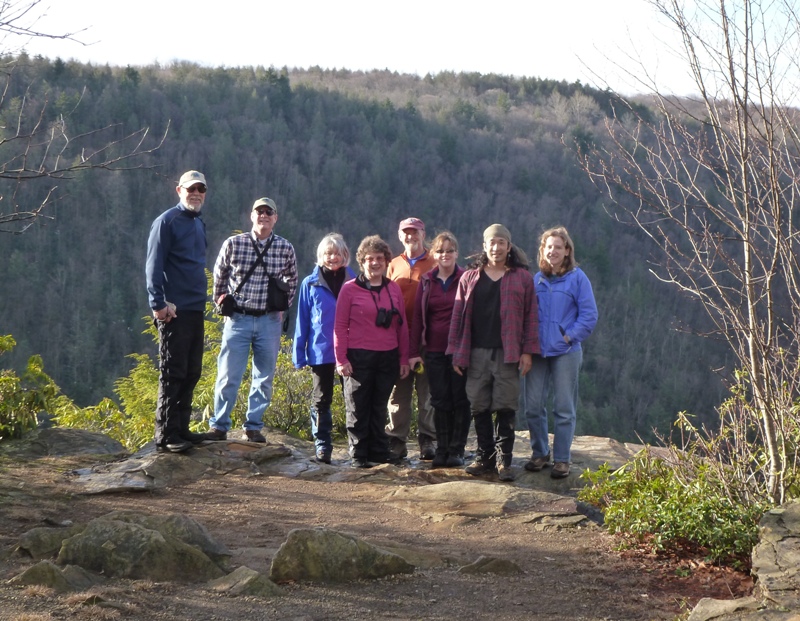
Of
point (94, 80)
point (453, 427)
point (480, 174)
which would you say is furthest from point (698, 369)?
point (453, 427)

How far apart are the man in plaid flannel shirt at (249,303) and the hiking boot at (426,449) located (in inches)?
51.8

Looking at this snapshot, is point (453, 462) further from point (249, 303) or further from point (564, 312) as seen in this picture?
point (249, 303)

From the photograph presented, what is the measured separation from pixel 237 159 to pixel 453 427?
76.3 metres

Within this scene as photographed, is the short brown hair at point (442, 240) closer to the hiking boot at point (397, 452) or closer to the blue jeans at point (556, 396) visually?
the blue jeans at point (556, 396)

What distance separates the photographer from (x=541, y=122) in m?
96.0

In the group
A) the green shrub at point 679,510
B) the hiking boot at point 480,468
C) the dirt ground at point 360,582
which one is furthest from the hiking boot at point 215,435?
the green shrub at point 679,510

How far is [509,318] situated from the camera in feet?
20.1

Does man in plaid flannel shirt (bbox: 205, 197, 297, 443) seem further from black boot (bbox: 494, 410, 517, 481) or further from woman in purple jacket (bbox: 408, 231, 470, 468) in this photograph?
black boot (bbox: 494, 410, 517, 481)

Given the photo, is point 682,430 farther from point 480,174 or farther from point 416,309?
point 480,174

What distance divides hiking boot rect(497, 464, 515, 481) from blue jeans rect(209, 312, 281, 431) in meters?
1.88

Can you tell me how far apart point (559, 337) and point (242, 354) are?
7.73 feet

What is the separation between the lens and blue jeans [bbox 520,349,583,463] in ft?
20.4

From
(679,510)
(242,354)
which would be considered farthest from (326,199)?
(679,510)

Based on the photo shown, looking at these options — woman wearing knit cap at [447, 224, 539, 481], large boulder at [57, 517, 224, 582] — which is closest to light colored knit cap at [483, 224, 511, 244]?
woman wearing knit cap at [447, 224, 539, 481]
